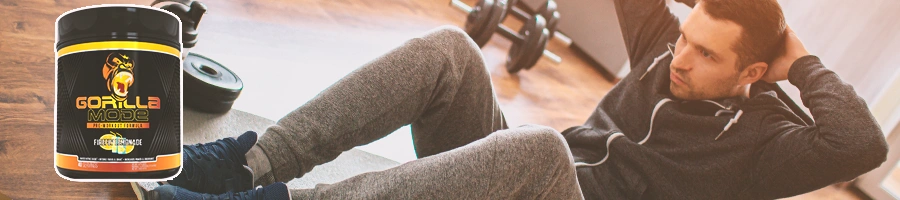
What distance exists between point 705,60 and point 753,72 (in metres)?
0.08

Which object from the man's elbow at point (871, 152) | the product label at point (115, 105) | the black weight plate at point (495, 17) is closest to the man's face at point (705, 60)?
the man's elbow at point (871, 152)

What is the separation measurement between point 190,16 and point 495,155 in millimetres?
525

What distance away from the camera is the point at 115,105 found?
446 millimetres

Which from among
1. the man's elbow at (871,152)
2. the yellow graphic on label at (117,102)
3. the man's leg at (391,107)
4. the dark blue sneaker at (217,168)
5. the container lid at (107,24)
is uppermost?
the container lid at (107,24)

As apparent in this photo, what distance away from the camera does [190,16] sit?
0.89 m

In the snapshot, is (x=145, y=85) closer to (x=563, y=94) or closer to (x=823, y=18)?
(x=563, y=94)

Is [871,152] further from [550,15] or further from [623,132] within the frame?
[550,15]

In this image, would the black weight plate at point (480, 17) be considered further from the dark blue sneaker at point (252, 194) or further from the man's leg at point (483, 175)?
the dark blue sneaker at point (252, 194)

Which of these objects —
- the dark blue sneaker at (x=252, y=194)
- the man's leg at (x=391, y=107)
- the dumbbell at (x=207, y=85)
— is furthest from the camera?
the dumbbell at (x=207, y=85)

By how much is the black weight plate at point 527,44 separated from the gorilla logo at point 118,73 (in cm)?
184

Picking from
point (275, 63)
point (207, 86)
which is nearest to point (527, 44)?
point (275, 63)

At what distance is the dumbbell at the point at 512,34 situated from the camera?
6.99ft

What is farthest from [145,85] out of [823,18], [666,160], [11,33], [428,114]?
[823,18]

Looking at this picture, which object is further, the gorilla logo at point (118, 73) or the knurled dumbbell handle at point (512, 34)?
the knurled dumbbell handle at point (512, 34)
